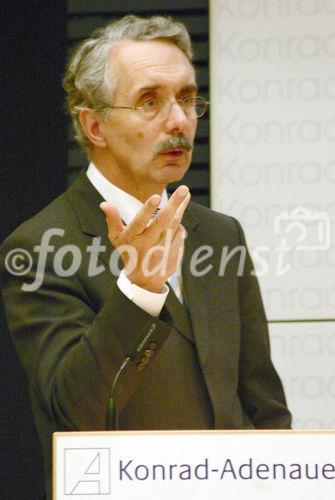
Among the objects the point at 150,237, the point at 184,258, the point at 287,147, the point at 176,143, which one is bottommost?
the point at 150,237

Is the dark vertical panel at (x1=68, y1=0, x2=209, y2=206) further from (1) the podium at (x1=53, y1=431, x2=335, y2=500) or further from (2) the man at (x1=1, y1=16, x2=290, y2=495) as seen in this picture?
(1) the podium at (x1=53, y1=431, x2=335, y2=500)

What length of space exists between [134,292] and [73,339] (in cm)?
34

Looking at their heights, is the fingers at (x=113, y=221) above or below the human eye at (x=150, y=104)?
below

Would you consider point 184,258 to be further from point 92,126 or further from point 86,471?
point 86,471

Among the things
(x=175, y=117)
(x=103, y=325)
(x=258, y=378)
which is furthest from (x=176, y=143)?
(x=103, y=325)

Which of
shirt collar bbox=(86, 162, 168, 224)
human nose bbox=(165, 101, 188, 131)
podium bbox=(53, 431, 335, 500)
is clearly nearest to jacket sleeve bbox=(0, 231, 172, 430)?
shirt collar bbox=(86, 162, 168, 224)

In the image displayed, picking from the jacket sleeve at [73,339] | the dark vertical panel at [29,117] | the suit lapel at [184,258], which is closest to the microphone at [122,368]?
the jacket sleeve at [73,339]

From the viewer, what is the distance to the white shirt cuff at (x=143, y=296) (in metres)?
2.18

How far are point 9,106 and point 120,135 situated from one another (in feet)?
2.58

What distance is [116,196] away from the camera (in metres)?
2.90

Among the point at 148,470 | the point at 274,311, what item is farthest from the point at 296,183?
the point at 148,470

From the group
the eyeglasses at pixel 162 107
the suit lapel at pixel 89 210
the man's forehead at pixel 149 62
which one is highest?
the man's forehead at pixel 149 62

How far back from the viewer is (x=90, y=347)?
7.38 feet

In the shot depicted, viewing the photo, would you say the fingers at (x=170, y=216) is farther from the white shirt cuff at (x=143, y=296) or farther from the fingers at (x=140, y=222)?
the white shirt cuff at (x=143, y=296)
